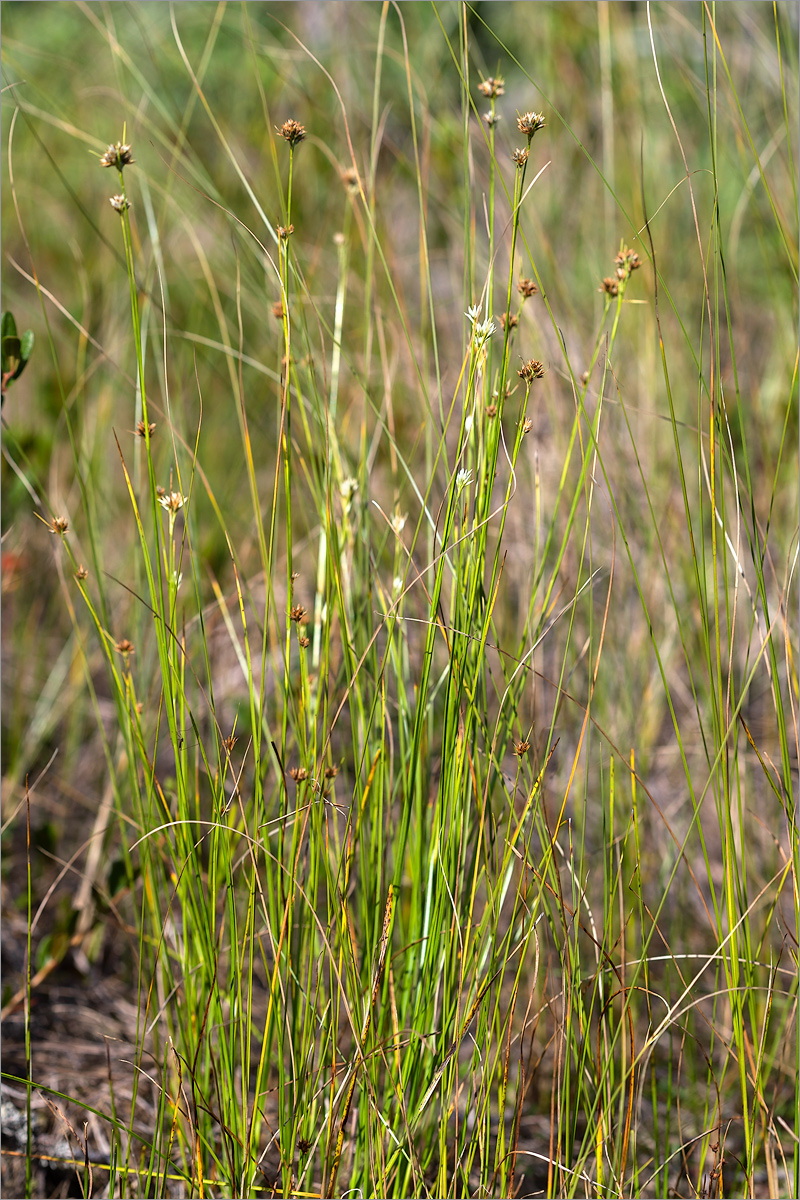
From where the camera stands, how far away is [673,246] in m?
2.19

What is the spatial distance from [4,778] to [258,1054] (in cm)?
65

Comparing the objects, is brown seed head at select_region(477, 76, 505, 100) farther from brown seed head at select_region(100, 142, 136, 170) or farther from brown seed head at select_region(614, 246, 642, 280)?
brown seed head at select_region(100, 142, 136, 170)

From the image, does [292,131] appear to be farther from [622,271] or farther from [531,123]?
[622,271]

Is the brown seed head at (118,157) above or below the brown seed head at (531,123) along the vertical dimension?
below

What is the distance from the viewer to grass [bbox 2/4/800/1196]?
78 cm

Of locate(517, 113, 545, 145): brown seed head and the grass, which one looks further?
the grass

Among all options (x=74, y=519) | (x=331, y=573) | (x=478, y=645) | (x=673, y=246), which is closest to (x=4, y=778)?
(x=74, y=519)

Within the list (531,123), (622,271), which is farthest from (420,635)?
(531,123)

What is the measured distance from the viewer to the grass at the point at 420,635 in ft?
2.57

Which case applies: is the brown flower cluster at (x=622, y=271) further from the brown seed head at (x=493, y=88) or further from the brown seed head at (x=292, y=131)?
the brown seed head at (x=292, y=131)

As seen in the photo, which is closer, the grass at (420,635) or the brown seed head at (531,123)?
the brown seed head at (531,123)

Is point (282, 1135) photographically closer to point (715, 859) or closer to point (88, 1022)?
point (88, 1022)

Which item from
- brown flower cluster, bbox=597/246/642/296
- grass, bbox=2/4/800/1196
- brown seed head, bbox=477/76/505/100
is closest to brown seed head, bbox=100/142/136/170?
grass, bbox=2/4/800/1196

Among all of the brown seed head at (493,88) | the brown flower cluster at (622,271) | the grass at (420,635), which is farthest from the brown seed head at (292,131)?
the brown flower cluster at (622,271)
